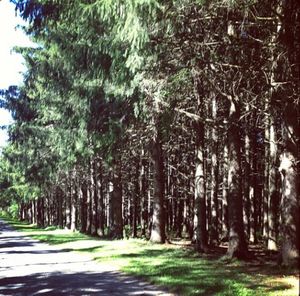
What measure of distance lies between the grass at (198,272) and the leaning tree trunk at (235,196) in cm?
68

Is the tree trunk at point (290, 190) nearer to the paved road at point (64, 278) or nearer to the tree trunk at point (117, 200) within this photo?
the paved road at point (64, 278)

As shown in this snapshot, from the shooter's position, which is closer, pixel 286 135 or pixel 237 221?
pixel 286 135

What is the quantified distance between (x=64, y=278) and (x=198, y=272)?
344 cm

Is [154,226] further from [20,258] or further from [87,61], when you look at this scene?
[87,61]

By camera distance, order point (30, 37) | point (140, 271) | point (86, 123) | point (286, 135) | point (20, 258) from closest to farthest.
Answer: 1. point (286, 135)
2. point (140, 271)
3. point (20, 258)
4. point (86, 123)
5. point (30, 37)

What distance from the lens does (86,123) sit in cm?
1895

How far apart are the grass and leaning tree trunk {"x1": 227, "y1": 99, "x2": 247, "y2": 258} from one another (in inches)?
26.8

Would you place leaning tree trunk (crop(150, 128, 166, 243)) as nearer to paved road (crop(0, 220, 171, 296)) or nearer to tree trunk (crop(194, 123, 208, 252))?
tree trunk (crop(194, 123, 208, 252))

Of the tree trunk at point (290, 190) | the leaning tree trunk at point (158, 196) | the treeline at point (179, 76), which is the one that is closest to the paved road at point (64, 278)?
the tree trunk at point (290, 190)

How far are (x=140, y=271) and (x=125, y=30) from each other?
6274 mm

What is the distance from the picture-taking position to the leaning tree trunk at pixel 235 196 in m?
14.0

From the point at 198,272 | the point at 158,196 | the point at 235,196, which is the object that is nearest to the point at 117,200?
the point at 158,196

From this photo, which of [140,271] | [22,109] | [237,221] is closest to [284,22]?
[237,221]

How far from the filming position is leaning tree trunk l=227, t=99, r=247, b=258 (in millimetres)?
14047
